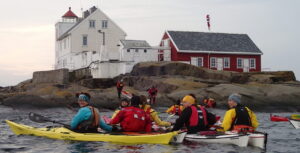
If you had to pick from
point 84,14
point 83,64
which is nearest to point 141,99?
point 83,64

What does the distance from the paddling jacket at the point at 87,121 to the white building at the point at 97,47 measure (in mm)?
33325

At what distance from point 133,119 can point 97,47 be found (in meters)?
44.3

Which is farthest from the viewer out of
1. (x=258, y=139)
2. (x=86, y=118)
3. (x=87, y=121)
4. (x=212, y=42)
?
(x=212, y=42)

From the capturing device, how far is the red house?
177 feet

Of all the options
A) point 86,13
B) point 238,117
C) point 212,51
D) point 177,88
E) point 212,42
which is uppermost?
point 86,13

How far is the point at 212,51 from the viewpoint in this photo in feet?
179

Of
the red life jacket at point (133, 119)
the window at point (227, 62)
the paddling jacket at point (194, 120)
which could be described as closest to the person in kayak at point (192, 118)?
the paddling jacket at point (194, 120)

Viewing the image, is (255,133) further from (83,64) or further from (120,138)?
(83,64)

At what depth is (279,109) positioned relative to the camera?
39.0 metres

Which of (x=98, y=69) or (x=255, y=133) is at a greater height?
(x=98, y=69)

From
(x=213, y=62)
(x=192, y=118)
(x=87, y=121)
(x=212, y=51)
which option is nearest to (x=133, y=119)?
(x=87, y=121)

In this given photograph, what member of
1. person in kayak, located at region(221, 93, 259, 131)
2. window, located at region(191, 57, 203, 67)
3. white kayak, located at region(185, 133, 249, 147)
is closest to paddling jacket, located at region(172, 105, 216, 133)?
white kayak, located at region(185, 133, 249, 147)

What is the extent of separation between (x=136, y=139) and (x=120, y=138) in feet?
1.74

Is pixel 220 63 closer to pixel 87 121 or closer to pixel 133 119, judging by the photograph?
pixel 133 119
